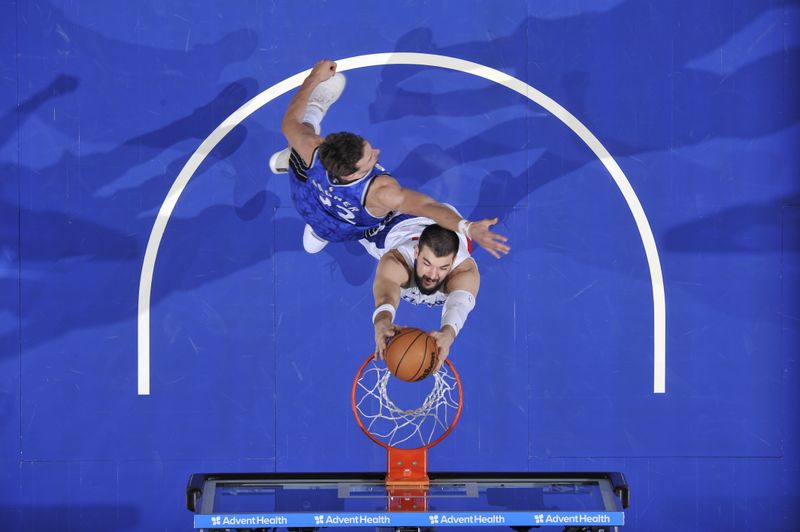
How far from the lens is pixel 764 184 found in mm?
8641

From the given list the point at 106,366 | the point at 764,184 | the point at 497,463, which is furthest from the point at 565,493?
the point at 106,366

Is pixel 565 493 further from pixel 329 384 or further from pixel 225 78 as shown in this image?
pixel 225 78

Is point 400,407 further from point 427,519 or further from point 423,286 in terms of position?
point 427,519

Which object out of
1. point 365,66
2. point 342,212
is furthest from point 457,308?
point 365,66

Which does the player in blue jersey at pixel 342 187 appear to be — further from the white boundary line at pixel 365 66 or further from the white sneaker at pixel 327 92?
the white boundary line at pixel 365 66

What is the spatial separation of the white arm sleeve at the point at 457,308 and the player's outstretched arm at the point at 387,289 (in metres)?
0.42

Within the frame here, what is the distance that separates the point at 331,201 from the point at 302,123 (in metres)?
0.98

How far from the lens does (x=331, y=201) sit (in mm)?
6672

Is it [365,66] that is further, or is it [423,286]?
[365,66]

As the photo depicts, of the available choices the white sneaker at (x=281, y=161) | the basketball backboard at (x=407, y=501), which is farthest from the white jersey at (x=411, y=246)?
the basketball backboard at (x=407, y=501)

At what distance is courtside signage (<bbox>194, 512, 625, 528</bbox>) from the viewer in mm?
6133

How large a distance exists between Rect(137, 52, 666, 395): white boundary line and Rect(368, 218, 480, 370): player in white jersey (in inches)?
86.5

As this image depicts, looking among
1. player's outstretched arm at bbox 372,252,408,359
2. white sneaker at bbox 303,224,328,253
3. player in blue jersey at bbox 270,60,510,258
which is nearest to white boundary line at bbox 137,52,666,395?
player in blue jersey at bbox 270,60,510,258

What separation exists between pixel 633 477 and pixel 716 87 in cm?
418
